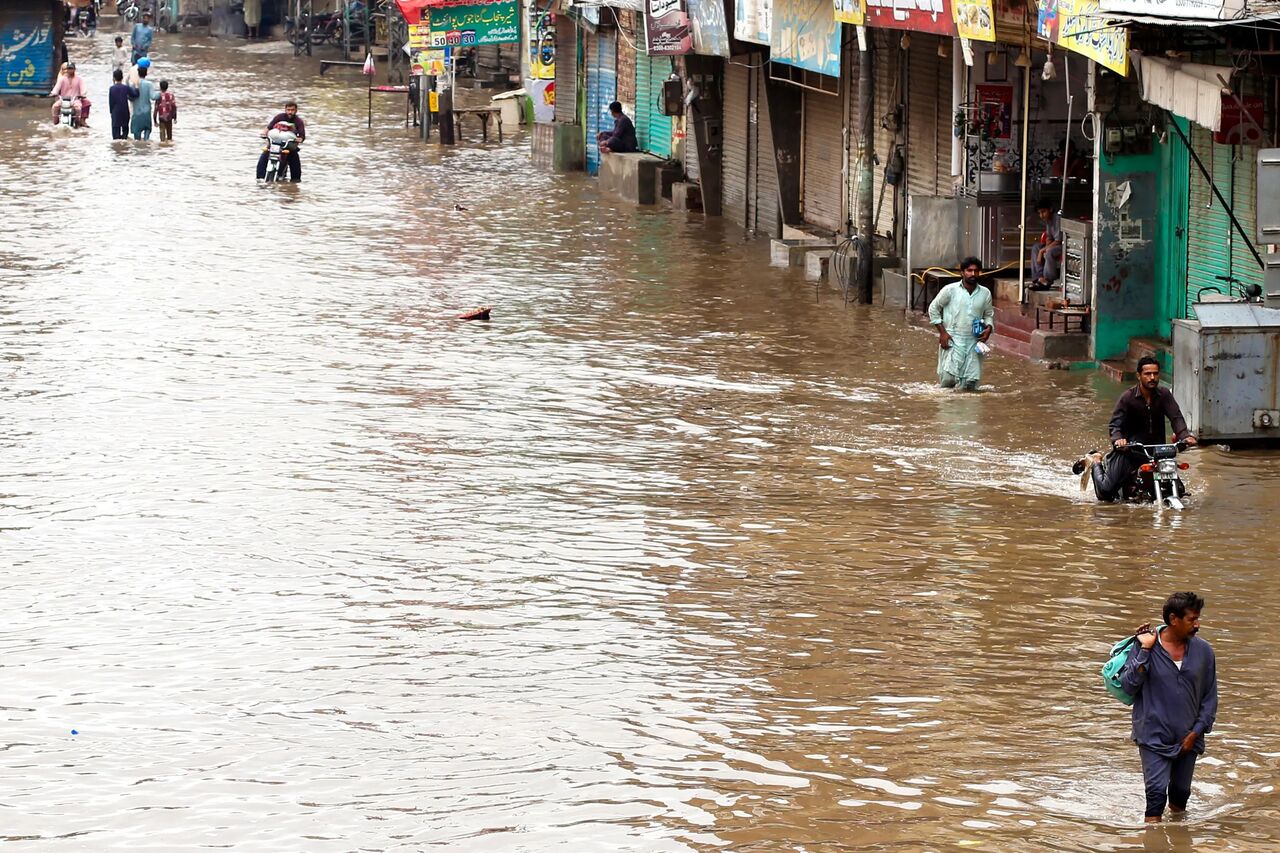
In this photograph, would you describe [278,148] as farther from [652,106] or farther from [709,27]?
[709,27]

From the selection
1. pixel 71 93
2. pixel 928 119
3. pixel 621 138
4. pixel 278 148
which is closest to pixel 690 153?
pixel 621 138

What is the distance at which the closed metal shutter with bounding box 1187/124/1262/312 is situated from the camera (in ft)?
55.2

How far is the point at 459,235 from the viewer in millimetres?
28344

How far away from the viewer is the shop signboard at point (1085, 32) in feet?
54.6

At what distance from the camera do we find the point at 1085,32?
16.4 meters

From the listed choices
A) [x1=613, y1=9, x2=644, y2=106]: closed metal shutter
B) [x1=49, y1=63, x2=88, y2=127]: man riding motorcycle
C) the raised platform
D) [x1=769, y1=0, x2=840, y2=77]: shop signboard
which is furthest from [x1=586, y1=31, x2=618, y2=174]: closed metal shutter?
Answer: [x1=769, y1=0, x2=840, y2=77]: shop signboard

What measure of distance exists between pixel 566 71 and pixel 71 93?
10.6 metres

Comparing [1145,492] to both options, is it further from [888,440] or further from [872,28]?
[872,28]

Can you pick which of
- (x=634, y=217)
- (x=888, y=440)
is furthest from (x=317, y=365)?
(x=634, y=217)

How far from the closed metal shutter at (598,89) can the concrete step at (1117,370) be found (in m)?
19.1

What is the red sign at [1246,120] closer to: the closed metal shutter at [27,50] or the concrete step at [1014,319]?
the concrete step at [1014,319]

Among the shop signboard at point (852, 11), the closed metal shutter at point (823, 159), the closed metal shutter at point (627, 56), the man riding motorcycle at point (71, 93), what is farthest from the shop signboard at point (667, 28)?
the man riding motorcycle at point (71, 93)

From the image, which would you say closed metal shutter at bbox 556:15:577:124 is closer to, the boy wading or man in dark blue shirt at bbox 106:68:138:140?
man in dark blue shirt at bbox 106:68:138:140

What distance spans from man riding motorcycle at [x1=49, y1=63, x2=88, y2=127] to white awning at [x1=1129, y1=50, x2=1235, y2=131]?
3015 centimetres
